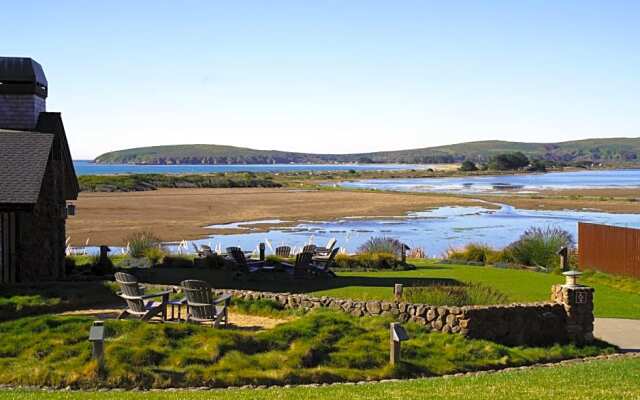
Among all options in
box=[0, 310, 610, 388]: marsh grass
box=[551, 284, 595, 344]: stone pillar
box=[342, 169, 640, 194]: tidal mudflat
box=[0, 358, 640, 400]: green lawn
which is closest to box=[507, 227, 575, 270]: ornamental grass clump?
box=[551, 284, 595, 344]: stone pillar

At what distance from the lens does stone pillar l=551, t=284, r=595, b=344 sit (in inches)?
577

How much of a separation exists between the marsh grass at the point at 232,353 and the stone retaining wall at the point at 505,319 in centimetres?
34

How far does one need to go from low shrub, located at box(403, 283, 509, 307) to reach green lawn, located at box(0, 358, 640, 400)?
3.74m

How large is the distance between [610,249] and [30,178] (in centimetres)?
1627

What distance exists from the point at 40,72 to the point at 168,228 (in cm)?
2205

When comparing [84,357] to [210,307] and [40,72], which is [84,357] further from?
[40,72]

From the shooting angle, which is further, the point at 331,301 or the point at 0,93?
the point at 0,93

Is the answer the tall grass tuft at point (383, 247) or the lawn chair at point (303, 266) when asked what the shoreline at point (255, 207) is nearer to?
the tall grass tuft at point (383, 247)

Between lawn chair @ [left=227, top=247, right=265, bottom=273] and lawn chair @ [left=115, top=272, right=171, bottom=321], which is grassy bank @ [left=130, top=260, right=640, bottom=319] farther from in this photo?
lawn chair @ [left=115, top=272, right=171, bottom=321]

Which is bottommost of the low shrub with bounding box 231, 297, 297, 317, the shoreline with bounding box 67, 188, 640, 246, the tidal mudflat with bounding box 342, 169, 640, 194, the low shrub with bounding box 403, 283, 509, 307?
the low shrub with bounding box 231, 297, 297, 317

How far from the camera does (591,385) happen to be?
407 inches

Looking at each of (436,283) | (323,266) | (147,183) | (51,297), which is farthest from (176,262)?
(147,183)

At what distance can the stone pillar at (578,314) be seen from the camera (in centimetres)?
1466

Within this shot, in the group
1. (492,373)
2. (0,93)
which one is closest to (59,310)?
(0,93)
